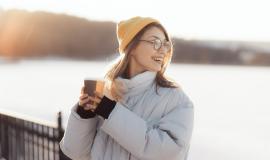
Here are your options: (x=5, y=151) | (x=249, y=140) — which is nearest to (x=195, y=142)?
(x=249, y=140)

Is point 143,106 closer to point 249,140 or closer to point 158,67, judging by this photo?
point 158,67

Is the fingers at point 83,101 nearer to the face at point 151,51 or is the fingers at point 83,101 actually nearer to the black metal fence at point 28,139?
the face at point 151,51

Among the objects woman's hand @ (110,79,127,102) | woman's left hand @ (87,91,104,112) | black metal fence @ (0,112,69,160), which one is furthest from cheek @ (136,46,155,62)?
black metal fence @ (0,112,69,160)

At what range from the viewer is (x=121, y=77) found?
2.33 m

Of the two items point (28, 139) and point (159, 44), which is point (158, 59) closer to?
point (159, 44)

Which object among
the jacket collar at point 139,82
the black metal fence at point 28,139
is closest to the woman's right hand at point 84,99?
the jacket collar at point 139,82

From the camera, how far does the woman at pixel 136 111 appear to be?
6.88 ft

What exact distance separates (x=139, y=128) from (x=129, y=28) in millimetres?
462

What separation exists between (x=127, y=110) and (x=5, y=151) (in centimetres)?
516

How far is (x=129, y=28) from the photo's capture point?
2.27 m

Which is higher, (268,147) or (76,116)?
(76,116)

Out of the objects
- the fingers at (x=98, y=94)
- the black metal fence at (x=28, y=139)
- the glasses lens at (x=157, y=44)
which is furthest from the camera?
the black metal fence at (x=28, y=139)

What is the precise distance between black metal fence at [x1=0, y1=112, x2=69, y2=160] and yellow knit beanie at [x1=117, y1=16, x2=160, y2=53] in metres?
2.65

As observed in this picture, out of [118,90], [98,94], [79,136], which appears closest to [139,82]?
[118,90]
